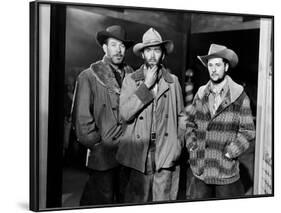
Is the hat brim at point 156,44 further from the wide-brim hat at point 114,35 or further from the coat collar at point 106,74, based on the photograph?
the coat collar at point 106,74

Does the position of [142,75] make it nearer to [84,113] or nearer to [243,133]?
[84,113]

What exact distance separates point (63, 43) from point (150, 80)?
0.73 metres

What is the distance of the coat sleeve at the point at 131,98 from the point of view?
214 inches

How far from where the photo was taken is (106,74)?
5391mm

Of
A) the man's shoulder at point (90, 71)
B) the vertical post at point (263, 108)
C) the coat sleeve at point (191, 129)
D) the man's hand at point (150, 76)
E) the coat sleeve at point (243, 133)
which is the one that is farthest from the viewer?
the vertical post at point (263, 108)

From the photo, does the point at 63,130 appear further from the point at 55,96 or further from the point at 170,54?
the point at 170,54

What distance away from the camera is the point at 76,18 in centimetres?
529

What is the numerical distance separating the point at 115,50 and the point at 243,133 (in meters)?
1.25

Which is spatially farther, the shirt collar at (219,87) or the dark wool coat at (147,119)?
the shirt collar at (219,87)

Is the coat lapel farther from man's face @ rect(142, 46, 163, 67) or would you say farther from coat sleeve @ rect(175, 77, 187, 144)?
coat sleeve @ rect(175, 77, 187, 144)

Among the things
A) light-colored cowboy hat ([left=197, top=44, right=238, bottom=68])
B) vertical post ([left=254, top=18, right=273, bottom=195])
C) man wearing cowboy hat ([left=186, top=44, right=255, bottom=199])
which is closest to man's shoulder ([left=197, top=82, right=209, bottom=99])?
man wearing cowboy hat ([left=186, top=44, right=255, bottom=199])

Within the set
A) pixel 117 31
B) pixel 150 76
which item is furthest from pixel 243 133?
pixel 117 31

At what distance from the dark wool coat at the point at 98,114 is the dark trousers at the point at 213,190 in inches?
28.4

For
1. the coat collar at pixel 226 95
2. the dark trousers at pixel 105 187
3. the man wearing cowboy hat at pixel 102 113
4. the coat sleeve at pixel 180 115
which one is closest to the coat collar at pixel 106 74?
Answer: the man wearing cowboy hat at pixel 102 113
